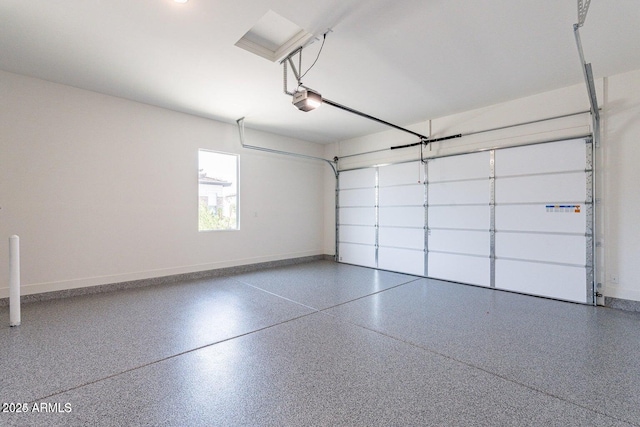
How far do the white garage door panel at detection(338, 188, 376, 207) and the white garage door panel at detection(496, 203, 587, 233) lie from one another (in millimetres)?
2544

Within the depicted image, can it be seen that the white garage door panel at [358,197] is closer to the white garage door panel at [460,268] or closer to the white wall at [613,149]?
the white garage door panel at [460,268]

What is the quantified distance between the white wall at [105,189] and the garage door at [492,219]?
295 centimetres

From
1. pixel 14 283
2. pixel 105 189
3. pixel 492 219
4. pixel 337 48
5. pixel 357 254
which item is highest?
pixel 337 48

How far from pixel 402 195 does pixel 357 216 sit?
4.23 feet

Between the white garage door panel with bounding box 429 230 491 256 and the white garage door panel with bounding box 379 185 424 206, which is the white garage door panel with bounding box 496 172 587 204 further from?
the white garage door panel with bounding box 379 185 424 206

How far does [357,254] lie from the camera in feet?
22.1

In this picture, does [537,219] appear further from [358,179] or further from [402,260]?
[358,179]

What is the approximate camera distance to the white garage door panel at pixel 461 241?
4766 millimetres

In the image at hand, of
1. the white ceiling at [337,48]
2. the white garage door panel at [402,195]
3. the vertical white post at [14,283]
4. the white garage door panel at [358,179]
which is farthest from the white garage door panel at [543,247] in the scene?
the vertical white post at [14,283]

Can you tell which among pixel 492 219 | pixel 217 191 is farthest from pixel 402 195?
pixel 217 191

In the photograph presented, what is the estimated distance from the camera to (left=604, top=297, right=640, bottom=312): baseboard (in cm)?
353

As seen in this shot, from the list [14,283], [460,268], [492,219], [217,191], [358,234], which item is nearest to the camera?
[14,283]

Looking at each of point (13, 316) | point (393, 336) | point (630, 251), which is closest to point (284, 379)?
point (393, 336)

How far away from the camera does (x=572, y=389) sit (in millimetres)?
1936
